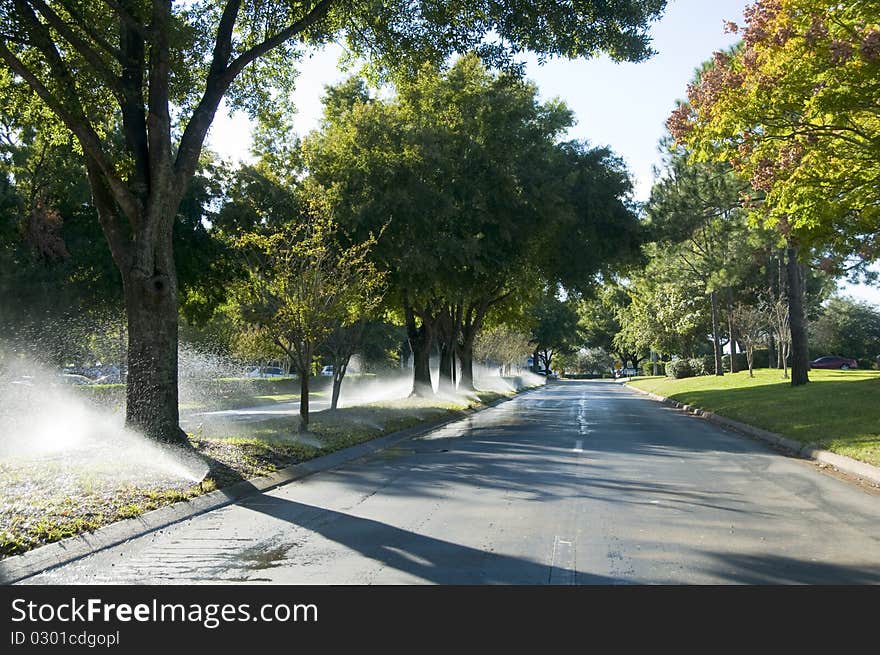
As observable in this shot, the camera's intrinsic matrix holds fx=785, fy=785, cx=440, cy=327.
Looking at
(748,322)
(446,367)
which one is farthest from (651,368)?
(446,367)

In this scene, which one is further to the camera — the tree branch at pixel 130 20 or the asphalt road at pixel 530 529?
the tree branch at pixel 130 20

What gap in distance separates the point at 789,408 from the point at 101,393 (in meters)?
24.3

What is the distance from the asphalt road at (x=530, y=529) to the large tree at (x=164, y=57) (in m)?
3.83

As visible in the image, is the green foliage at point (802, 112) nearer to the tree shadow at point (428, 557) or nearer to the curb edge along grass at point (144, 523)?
the curb edge along grass at point (144, 523)

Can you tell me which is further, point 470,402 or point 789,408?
point 470,402

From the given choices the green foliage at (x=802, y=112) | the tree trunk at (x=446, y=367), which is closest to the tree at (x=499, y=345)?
the tree trunk at (x=446, y=367)

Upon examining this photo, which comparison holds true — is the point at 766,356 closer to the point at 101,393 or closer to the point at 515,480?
the point at 101,393

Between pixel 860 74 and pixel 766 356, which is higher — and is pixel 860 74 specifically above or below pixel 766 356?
above

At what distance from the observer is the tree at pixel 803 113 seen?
1280 centimetres

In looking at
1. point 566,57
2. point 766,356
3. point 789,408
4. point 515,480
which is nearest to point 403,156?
point 566,57

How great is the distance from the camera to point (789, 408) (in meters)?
21.0

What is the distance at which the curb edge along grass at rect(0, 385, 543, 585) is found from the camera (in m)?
6.29

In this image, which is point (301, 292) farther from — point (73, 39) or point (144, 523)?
point (144, 523)
